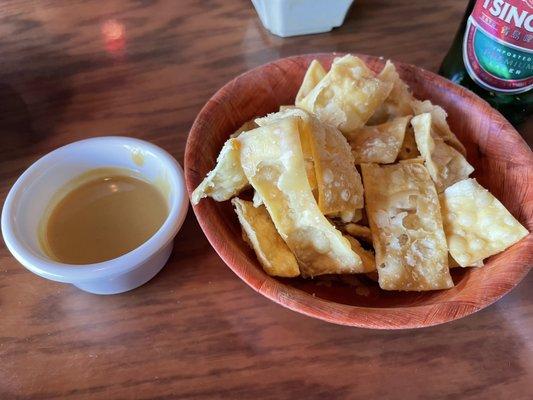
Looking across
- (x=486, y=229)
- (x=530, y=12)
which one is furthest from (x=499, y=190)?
(x=530, y=12)

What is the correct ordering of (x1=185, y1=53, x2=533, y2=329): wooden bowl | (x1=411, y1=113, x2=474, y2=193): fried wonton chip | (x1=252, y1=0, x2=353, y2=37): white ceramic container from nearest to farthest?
1. (x1=185, y1=53, x2=533, y2=329): wooden bowl
2. (x1=411, y1=113, x2=474, y2=193): fried wonton chip
3. (x1=252, y1=0, x2=353, y2=37): white ceramic container

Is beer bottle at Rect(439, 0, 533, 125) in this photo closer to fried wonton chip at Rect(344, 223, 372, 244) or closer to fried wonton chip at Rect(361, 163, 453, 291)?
fried wonton chip at Rect(361, 163, 453, 291)

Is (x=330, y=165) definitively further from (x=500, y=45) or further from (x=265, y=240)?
(x=500, y=45)

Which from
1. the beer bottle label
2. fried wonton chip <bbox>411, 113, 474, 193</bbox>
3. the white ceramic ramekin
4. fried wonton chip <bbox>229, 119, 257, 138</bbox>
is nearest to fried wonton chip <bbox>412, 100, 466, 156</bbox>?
fried wonton chip <bbox>411, 113, 474, 193</bbox>

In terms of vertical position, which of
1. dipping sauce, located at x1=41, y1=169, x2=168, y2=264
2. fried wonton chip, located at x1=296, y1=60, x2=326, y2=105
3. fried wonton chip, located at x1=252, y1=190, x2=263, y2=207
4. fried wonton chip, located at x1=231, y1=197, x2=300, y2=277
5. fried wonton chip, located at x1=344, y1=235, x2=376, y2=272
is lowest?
dipping sauce, located at x1=41, y1=169, x2=168, y2=264

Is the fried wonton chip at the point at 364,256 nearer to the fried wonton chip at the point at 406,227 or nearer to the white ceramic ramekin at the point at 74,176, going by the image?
the fried wonton chip at the point at 406,227

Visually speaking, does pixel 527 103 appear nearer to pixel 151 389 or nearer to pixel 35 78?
pixel 151 389
